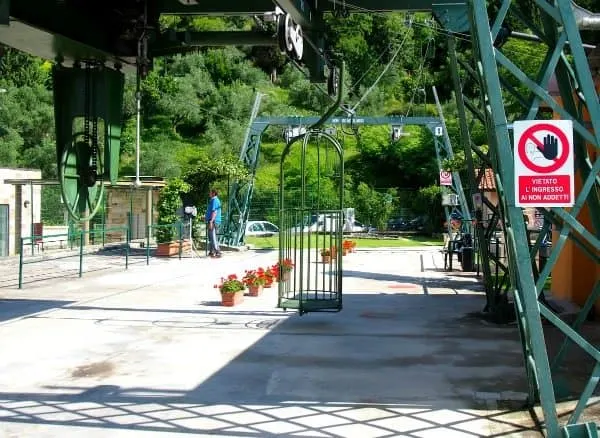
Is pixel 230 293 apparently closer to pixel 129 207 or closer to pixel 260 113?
pixel 129 207

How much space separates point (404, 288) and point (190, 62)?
197 feet

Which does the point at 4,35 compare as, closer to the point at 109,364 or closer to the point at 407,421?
the point at 109,364

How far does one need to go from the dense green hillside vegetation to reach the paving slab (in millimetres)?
28918

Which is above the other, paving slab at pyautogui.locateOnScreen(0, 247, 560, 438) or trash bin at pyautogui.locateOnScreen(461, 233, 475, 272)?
trash bin at pyautogui.locateOnScreen(461, 233, 475, 272)

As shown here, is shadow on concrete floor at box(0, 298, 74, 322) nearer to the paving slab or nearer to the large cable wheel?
the paving slab

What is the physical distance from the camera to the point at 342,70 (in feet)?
32.6

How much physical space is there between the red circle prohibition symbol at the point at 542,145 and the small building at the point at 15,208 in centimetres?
2164

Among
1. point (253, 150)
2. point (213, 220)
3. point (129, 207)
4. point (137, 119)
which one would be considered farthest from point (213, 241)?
point (129, 207)

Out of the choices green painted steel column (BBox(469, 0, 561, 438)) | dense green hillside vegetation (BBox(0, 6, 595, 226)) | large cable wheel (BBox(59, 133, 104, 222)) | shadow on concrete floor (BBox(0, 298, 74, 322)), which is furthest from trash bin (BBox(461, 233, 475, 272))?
dense green hillside vegetation (BBox(0, 6, 595, 226))

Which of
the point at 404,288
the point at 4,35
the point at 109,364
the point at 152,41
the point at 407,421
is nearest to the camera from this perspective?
the point at 407,421

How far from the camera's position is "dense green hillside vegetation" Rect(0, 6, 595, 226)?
50.1 metres

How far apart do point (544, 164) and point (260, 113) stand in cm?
5673

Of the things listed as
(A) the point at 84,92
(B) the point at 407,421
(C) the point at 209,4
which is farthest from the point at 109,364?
(C) the point at 209,4

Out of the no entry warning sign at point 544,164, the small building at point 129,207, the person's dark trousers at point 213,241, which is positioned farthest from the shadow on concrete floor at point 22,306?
the small building at point 129,207
